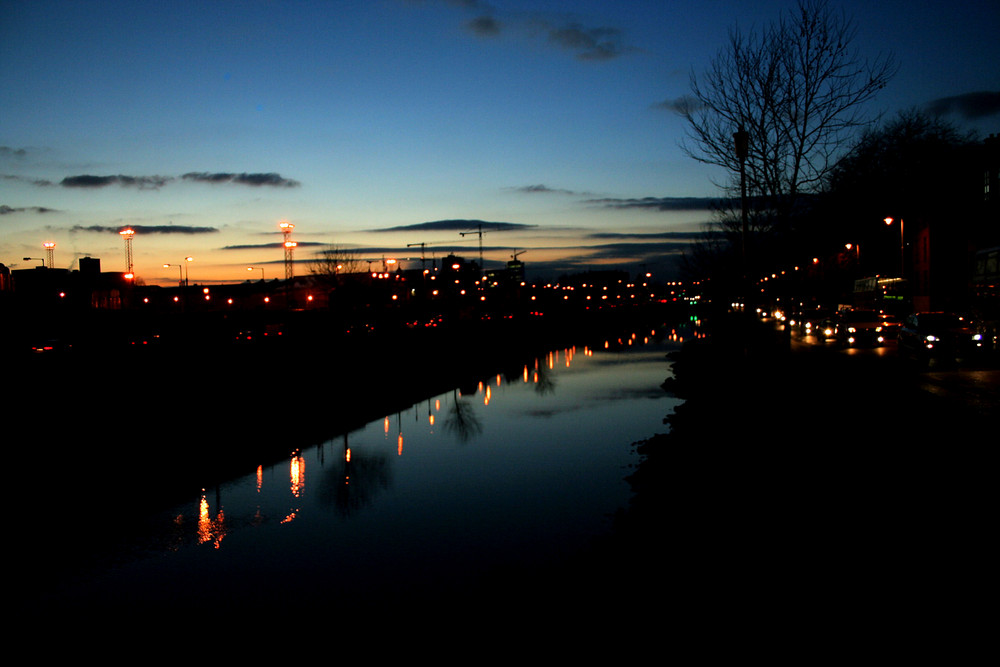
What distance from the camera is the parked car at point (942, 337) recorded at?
27609 millimetres

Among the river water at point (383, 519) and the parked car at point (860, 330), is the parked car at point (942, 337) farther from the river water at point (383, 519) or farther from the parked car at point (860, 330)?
the river water at point (383, 519)

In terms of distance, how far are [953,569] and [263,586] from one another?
27.4 ft

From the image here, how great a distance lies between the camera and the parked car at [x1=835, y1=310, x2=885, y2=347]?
1551 inches

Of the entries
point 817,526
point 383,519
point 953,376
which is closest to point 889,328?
point 953,376

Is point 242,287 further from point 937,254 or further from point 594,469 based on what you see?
point 594,469

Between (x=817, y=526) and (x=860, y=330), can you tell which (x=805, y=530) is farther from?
(x=860, y=330)

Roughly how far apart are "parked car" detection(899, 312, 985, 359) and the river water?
36.1ft

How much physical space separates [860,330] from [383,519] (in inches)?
1308

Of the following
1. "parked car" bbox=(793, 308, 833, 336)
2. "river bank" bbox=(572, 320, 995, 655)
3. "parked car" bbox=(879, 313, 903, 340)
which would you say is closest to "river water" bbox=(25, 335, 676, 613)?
"river bank" bbox=(572, 320, 995, 655)

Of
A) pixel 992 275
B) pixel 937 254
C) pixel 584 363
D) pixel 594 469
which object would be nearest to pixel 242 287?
pixel 584 363

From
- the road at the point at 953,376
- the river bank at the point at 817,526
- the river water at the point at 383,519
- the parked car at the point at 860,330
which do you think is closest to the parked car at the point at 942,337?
the road at the point at 953,376

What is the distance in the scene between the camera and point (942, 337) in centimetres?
2772

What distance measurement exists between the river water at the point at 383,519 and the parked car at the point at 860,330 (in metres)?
19.1

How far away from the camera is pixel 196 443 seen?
2233 centimetres
